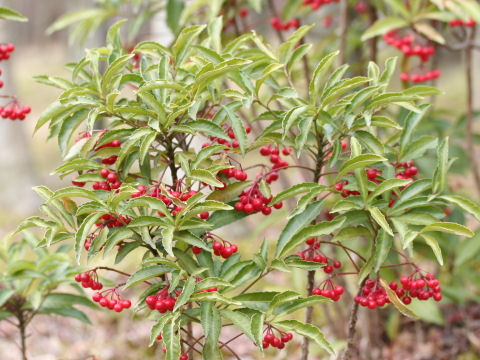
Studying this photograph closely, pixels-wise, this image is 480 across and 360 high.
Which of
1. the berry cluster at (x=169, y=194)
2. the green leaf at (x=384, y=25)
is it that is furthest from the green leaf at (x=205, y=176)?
the green leaf at (x=384, y=25)

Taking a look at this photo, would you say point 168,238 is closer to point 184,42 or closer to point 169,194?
point 169,194

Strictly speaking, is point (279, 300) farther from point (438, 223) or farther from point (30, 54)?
point (30, 54)

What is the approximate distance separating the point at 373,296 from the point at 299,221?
304mm

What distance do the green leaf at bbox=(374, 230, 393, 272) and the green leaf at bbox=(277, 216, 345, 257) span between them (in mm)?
122

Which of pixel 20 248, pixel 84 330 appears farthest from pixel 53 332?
pixel 20 248

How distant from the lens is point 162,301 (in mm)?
1516

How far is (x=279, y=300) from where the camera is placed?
1543 millimetres

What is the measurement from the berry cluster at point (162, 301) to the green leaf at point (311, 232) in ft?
1.11

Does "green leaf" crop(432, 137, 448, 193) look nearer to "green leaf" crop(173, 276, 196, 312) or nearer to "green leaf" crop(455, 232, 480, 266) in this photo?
"green leaf" crop(173, 276, 196, 312)

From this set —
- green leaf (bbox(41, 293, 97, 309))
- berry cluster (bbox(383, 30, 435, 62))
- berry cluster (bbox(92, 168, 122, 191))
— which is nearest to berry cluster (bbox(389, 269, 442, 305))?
berry cluster (bbox(92, 168, 122, 191))

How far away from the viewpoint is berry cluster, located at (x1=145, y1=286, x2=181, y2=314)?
1.51 metres

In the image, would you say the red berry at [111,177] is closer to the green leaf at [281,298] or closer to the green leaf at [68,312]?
the green leaf at [281,298]

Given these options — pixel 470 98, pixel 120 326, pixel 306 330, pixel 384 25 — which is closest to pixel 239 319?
pixel 306 330

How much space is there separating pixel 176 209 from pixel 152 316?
1.59ft
